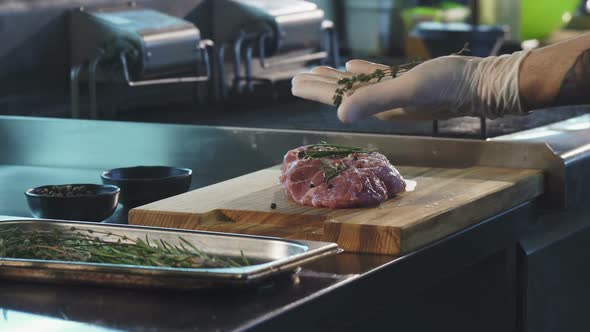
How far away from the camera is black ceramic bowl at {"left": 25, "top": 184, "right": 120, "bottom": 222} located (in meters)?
1.70

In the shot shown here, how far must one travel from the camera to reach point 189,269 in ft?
3.98

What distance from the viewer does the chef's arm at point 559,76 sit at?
1.67m

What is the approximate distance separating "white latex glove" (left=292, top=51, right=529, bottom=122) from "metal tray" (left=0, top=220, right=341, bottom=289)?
0.42 meters

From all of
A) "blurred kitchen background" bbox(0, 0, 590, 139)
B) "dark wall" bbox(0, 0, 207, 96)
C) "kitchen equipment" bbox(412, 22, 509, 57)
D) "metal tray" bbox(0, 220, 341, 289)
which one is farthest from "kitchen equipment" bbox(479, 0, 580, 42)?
"metal tray" bbox(0, 220, 341, 289)

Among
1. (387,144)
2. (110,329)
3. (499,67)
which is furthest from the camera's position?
(387,144)

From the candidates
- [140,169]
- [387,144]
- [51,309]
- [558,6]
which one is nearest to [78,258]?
[51,309]

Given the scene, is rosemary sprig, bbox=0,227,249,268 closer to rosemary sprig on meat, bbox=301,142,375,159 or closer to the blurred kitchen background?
rosemary sprig on meat, bbox=301,142,375,159

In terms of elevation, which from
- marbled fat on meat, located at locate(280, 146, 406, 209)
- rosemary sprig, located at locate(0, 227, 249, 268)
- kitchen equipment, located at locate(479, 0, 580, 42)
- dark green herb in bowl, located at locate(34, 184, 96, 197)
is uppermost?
rosemary sprig, located at locate(0, 227, 249, 268)

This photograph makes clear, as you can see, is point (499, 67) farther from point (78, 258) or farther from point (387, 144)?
point (78, 258)

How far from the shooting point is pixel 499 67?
173 centimetres

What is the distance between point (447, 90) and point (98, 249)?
70cm

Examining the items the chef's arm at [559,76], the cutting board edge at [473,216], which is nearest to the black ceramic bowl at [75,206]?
the cutting board edge at [473,216]

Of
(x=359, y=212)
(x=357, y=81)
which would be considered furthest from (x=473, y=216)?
(x=357, y=81)

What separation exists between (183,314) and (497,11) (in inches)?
201
